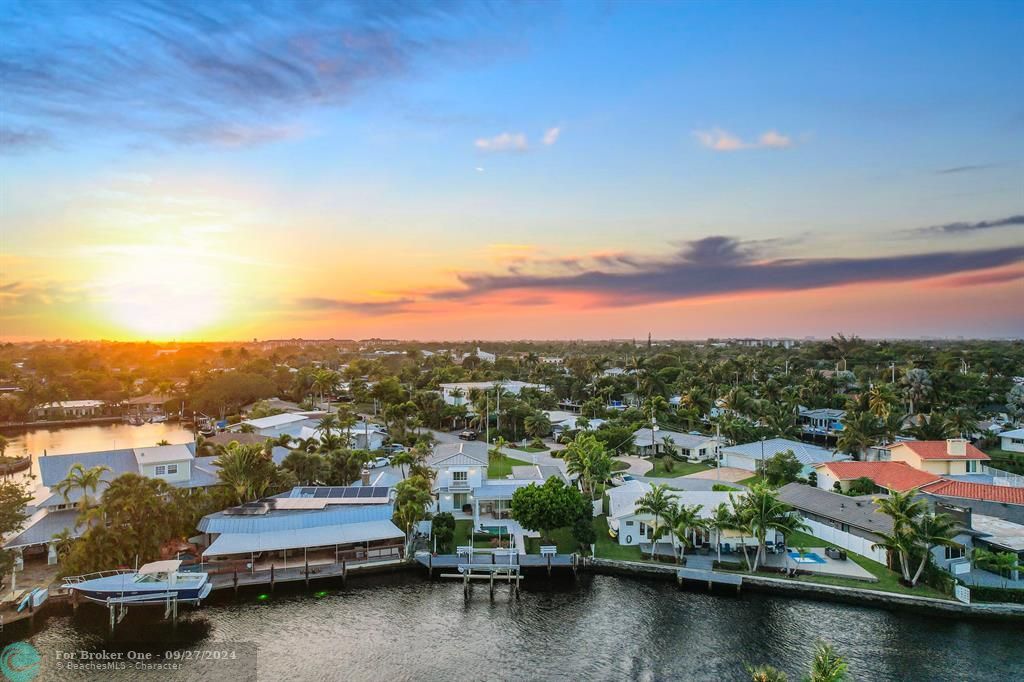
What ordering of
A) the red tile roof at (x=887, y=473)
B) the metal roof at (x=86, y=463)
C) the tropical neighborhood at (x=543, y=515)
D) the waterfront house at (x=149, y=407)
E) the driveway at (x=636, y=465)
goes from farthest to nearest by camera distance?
the waterfront house at (x=149, y=407) → the driveway at (x=636, y=465) → the red tile roof at (x=887, y=473) → the metal roof at (x=86, y=463) → the tropical neighborhood at (x=543, y=515)

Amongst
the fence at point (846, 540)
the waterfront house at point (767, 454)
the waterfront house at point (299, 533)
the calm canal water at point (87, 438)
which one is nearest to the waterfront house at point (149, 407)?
the calm canal water at point (87, 438)

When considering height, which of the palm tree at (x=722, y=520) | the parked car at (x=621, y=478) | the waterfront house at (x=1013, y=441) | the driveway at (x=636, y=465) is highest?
the palm tree at (x=722, y=520)

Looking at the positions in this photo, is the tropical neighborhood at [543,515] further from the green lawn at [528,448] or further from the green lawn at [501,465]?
the green lawn at [528,448]

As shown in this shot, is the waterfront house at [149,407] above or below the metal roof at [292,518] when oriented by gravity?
below

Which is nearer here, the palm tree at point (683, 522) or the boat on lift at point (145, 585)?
the boat on lift at point (145, 585)

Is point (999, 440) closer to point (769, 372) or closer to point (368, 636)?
point (769, 372)

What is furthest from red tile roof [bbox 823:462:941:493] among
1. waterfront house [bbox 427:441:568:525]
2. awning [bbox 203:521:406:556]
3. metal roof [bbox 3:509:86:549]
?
metal roof [bbox 3:509:86:549]

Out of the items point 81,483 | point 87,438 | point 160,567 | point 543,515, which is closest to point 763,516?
point 543,515
